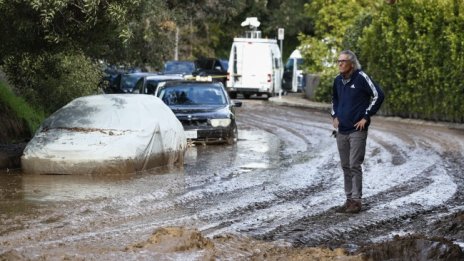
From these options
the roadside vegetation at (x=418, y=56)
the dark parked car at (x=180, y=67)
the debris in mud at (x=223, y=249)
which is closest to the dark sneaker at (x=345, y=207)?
the debris in mud at (x=223, y=249)

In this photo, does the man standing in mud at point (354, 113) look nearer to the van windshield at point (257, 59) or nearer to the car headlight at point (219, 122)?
the car headlight at point (219, 122)

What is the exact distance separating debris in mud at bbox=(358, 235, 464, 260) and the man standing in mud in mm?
2789

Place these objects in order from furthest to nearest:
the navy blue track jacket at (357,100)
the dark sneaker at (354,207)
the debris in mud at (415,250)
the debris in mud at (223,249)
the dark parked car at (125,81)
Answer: the dark parked car at (125,81) → the navy blue track jacket at (357,100) → the dark sneaker at (354,207) → the debris in mud at (223,249) → the debris in mud at (415,250)

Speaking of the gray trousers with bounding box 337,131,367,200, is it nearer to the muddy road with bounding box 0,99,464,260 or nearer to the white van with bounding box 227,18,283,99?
the muddy road with bounding box 0,99,464,260

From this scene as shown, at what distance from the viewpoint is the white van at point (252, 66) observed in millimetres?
41625

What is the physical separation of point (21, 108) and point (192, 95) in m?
3.71

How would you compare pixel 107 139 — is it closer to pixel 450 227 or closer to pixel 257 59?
pixel 450 227

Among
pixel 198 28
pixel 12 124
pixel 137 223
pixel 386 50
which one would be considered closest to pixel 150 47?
pixel 386 50

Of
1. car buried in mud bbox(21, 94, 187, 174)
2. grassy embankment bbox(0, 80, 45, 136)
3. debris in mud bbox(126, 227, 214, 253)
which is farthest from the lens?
grassy embankment bbox(0, 80, 45, 136)

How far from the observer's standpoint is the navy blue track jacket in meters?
11.2

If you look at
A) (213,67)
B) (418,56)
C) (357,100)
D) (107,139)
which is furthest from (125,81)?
(357,100)

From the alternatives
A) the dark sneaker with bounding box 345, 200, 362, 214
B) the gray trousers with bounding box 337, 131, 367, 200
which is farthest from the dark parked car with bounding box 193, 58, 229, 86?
the dark sneaker with bounding box 345, 200, 362, 214

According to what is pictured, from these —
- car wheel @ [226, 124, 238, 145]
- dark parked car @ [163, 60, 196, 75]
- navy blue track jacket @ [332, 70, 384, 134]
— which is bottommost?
car wheel @ [226, 124, 238, 145]

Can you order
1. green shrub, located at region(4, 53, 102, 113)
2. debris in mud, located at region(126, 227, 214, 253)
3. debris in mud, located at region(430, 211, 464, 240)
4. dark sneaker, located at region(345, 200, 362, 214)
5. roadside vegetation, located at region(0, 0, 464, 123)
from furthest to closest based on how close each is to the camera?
green shrub, located at region(4, 53, 102, 113)
roadside vegetation, located at region(0, 0, 464, 123)
dark sneaker, located at region(345, 200, 362, 214)
debris in mud, located at region(430, 211, 464, 240)
debris in mud, located at region(126, 227, 214, 253)
